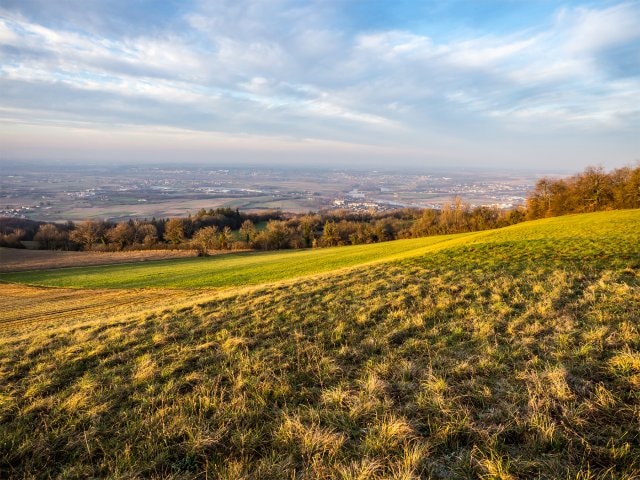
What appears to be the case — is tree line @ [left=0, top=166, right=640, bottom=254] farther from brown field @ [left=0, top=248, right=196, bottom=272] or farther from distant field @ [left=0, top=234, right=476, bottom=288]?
distant field @ [left=0, top=234, right=476, bottom=288]

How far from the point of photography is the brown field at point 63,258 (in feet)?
158

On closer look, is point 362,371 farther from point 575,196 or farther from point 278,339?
point 575,196

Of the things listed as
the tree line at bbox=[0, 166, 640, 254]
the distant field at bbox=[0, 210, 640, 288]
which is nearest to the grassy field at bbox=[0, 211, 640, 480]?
the distant field at bbox=[0, 210, 640, 288]

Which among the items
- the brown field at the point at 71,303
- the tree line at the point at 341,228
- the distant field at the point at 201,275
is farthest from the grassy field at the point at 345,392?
the tree line at the point at 341,228

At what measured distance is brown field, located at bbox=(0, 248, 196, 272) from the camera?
48.2 m

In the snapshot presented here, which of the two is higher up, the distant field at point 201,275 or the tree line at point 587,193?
the tree line at point 587,193

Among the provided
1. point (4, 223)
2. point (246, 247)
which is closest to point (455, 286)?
point (246, 247)

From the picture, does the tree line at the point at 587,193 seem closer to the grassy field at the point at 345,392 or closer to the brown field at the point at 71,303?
the grassy field at the point at 345,392

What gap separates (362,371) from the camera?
5.36 meters

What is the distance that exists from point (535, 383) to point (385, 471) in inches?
103

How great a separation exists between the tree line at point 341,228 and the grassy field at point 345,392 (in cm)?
5695

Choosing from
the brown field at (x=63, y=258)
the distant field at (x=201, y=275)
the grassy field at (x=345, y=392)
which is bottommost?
the brown field at (x=63, y=258)

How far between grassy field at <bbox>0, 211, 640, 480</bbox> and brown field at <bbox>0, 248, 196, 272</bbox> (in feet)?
163

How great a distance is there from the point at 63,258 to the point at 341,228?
178ft
